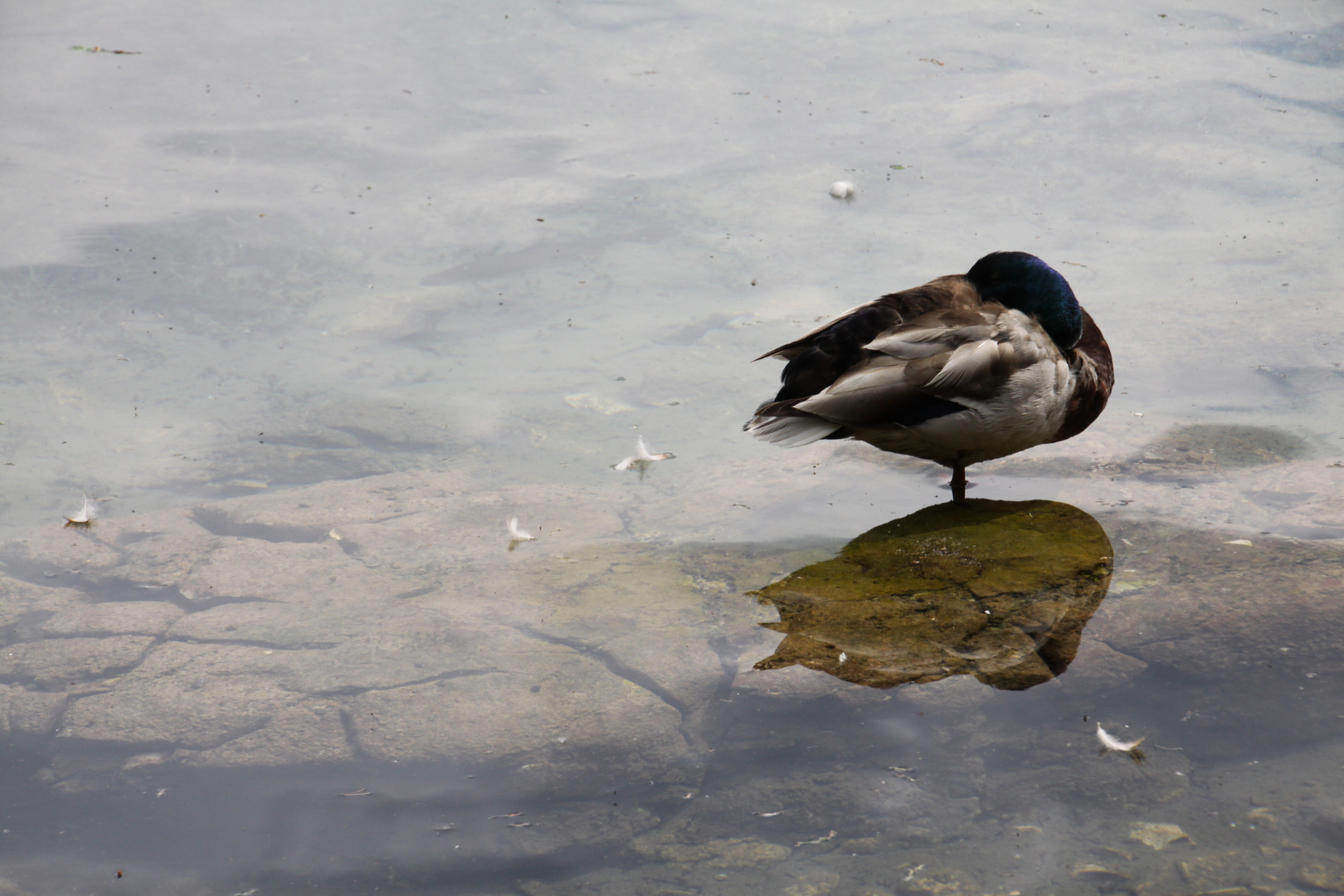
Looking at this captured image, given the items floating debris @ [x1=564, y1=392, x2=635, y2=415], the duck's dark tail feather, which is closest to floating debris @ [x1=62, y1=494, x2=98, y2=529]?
floating debris @ [x1=564, y1=392, x2=635, y2=415]

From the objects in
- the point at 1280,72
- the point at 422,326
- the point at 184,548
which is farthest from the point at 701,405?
the point at 1280,72

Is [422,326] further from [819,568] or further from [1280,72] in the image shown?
[1280,72]

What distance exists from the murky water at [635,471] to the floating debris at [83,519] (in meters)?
0.07

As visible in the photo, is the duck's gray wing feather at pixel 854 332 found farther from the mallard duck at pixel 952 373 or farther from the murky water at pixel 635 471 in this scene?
the murky water at pixel 635 471

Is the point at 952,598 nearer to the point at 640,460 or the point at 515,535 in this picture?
the point at 515,535

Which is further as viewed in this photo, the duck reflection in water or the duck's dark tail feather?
the duck's dark tail feather

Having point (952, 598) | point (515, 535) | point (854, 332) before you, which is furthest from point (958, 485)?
point (515, 535)

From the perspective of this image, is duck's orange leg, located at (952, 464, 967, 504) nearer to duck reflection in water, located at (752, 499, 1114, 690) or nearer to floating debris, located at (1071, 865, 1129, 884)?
duck reflection in water, located at (752, 499, 1114, 690)

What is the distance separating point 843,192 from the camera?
7.44 meters

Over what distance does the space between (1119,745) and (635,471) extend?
8.42ft

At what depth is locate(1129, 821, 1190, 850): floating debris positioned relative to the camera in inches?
108

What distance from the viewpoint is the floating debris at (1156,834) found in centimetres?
274

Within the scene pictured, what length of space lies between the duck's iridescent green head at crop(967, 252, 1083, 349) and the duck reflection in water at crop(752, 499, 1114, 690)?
Result: 2.26 ft

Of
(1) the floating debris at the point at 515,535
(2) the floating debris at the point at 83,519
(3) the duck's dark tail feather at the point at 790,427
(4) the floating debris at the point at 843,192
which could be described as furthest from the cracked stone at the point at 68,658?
(4) the floating debris at the point at 843,192
